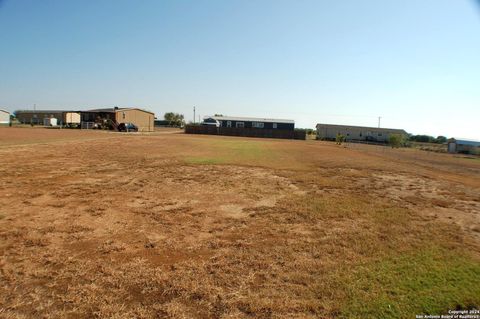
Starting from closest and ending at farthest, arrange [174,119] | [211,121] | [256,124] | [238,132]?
1. [238,132]
2. [211,121]
3. [256,124]
4. [174,119]

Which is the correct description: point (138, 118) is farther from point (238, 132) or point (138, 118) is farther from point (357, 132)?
point (357, 132)

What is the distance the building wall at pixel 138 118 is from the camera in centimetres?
6419

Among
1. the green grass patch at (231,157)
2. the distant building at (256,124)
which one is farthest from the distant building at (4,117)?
the green grass patch at (231,157)

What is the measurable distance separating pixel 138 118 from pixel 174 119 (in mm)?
77023

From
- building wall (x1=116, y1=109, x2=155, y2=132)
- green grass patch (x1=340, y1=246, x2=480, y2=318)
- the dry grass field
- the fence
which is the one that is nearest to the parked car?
the fence

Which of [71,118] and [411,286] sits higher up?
[71,118]

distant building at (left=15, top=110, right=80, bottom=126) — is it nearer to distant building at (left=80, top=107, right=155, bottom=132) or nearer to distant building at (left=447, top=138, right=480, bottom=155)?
distant building at (left=80, top=107, right=155, bottom=132)

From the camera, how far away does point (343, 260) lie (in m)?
5.61

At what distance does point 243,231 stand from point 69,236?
3848mm

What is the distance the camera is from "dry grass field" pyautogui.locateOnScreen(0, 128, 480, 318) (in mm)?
4152

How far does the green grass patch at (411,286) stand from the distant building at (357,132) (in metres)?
86.1

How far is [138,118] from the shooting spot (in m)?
71.3

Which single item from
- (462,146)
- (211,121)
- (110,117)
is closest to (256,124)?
(211,121)

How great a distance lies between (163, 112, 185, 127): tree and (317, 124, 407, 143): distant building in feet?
237
